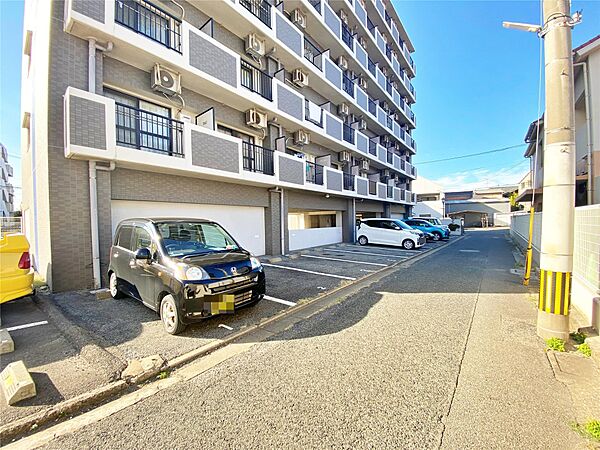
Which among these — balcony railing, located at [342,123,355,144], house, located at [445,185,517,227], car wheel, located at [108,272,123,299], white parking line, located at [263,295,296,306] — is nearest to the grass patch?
white parking line, located at [263,295,296,306]

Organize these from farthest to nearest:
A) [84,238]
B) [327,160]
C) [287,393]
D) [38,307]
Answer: [327,160], [84,238], [38,307], [287,393]

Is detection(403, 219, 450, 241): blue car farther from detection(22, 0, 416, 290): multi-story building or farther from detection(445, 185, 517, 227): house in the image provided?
detection(445, 185, 517, 227): house

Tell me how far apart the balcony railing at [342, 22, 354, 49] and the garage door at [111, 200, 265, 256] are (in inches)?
460

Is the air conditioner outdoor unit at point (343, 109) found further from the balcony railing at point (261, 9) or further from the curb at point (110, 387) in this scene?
the curb at point (110, 387)

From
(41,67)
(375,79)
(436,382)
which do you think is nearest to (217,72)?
(41,67)

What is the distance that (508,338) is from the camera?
347 cm

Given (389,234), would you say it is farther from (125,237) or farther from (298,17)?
(125,237)

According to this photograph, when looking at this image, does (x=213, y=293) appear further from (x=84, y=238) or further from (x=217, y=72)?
(x=217, y=72)

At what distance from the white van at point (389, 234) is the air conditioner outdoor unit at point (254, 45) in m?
10.1

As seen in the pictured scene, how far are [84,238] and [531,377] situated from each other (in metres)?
7.86

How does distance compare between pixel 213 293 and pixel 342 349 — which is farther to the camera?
pixel 213 293

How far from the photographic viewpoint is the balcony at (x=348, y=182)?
1475 centimetres

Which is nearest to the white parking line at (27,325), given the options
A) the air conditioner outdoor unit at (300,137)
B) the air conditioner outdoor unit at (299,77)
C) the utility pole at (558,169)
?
the utility pole at (558,169)

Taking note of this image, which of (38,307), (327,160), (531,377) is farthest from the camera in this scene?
(327,160)
